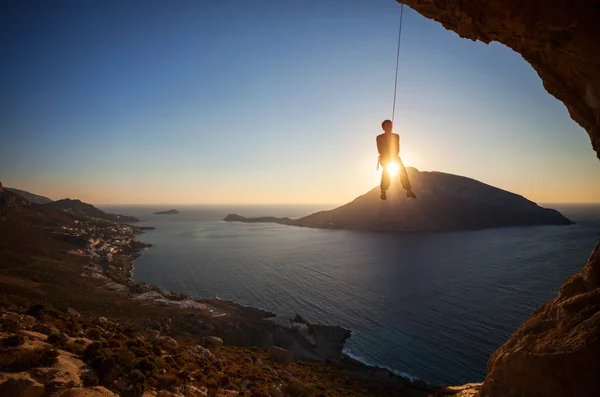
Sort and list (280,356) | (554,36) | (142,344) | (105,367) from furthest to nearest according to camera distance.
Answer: (280,356)
(142,344)
(105,367)
(554,36)

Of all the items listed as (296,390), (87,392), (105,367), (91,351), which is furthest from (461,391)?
(91,351)

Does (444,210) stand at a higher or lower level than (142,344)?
higher

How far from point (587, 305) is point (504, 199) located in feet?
600

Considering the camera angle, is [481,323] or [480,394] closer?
[480,394]

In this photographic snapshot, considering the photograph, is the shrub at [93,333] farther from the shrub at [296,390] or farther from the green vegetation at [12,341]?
the shrub at [296,390]

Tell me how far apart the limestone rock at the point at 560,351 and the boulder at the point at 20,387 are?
12.4 m

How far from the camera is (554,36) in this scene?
240 inches

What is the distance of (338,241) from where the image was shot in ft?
370

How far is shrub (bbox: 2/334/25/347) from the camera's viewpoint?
9.45 metres

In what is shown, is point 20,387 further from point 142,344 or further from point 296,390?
point 296,390

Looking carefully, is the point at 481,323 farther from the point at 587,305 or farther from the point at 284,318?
the point at 587,305

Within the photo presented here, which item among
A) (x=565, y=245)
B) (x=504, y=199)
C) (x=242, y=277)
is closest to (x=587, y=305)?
(x=242, y=277)

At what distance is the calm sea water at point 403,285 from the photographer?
3156cm

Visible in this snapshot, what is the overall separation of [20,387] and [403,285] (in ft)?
181
